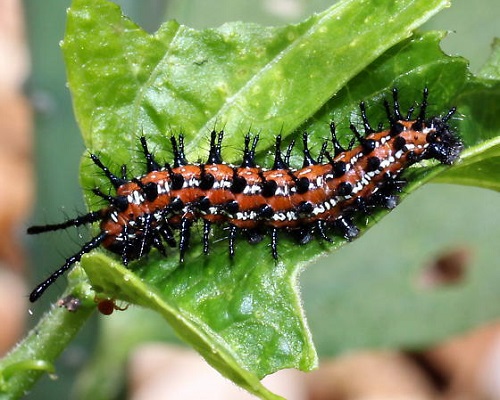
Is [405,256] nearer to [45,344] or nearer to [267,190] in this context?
[267,190]

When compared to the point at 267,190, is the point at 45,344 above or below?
below

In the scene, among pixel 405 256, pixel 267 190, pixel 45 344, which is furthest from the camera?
pixel 405 256

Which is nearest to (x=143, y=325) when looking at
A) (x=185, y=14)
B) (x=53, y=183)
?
(x=53, y=183)

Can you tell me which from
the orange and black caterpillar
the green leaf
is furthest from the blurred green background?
the green leaf

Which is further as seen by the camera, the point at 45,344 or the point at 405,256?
the point at 405,256

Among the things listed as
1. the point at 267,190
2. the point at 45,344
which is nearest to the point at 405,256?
the point at 267,190

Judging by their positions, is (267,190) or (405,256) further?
(405,256)

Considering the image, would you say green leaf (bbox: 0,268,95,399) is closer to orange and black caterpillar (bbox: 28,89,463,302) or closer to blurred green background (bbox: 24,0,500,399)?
orange and black caterpillar (bbox: 28,89,463,302)

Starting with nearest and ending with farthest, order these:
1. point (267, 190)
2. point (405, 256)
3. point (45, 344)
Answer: point (45, 344) → point (267, 190) → point (405, 256)
